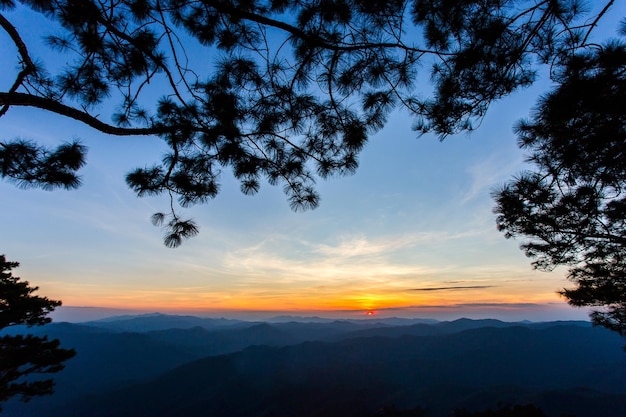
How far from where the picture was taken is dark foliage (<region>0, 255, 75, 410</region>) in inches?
422

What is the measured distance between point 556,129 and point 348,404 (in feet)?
330

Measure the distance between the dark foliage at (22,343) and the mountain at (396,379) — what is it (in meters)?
82.5

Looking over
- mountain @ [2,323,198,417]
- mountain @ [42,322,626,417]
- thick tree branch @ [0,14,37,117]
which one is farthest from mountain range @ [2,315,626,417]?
thick tree branch @ [0,14,37,117]

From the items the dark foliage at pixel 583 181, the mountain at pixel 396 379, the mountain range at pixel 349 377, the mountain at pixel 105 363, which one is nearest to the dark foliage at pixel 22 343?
the dark foliage at pixel 583 181

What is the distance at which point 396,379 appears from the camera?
11688cm

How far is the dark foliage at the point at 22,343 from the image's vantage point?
10.7 meters

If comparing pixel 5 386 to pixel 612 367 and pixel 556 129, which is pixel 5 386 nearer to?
pixel 556 129

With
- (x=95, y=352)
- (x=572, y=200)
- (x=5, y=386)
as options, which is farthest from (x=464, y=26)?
(x=95, y=352)

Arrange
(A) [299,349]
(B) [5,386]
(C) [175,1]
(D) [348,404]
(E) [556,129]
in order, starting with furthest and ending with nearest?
(A) [299,349] → (D) [348,404] → (B) [5,386] → (E) [556,129] → (C) [175,1]

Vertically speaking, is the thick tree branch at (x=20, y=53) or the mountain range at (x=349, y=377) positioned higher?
the thick tree branch at (x=20, y=53)

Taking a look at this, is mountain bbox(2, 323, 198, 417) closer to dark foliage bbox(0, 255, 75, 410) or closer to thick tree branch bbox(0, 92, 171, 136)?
dark foliage bbox(0, 255, 75, 410)

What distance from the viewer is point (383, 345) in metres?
168

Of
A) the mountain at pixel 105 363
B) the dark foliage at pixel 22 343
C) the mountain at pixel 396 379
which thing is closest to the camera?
the dark foliage at pixel 22 343

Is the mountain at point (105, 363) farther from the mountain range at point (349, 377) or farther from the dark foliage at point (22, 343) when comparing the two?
the dark foliage at point (22, 343)
